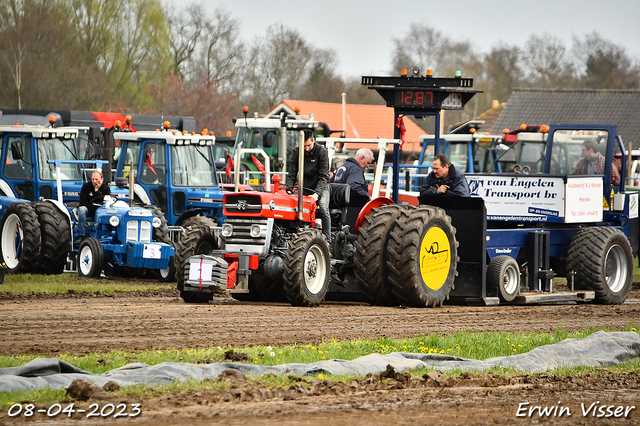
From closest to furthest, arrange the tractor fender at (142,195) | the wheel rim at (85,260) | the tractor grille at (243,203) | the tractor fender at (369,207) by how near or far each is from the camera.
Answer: the tractor grille at (243,203), the tractor fender at (369,207), the wheel rim at (85,260), the tractor fender at (142,195)

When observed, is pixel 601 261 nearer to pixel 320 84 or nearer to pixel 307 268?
pixel 307 268

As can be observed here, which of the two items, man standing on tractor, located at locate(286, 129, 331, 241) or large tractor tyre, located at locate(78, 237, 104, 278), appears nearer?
man standing on tractor, located at locate(286, 129, 331, 241)

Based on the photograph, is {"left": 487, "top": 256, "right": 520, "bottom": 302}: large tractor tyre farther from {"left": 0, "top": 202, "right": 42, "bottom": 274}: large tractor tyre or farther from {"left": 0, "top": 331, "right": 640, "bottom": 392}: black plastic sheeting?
{"left": 0, "top": 202, "right": 42, "bottom": 274}: large tractor tyre

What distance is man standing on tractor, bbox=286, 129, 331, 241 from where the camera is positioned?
38.7ft

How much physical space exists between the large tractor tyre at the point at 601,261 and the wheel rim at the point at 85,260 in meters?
7.69

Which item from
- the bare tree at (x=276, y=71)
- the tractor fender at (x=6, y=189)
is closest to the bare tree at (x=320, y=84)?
the bare tree at (x=276, y=71)

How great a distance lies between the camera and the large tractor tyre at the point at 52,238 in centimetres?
1541

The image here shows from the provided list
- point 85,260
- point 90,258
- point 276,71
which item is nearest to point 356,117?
point 276,71

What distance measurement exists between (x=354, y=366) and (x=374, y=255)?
4.58m

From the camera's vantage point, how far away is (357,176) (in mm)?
12820

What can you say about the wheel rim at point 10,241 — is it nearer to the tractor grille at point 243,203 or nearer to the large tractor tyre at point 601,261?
the tractor grille at point 243,203

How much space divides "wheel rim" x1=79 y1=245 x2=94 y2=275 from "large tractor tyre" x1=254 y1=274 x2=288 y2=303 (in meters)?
4.10

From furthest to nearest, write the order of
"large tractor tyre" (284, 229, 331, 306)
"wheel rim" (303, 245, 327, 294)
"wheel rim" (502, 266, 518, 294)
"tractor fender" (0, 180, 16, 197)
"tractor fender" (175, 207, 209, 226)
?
"tractor fender" (0, 180, 16, 197) < "tractor fender" (175, 207, 209, 226) < "wheel rim" (502, 266, 518, 294) < "wheel rim" (303, 245, 327, 294) < "large tractor tyre" (284, 229, 331, 306)

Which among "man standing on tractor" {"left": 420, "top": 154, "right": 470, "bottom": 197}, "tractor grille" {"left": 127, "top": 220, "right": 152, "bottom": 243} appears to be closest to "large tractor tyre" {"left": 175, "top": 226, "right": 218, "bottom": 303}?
"man standing on tractor" {"left": 420, "top": 154, "right": 470, "bottom": 197}
